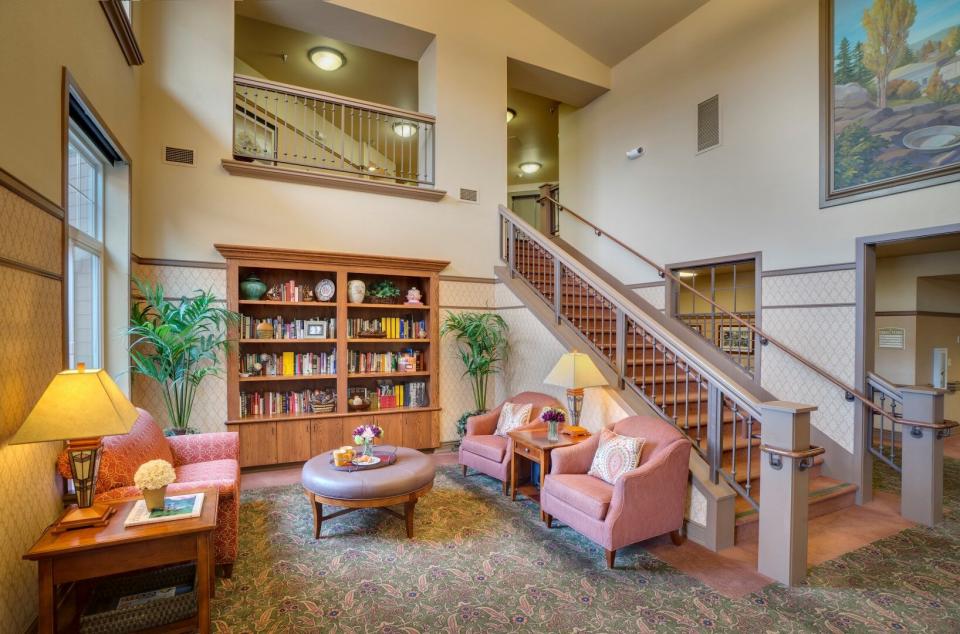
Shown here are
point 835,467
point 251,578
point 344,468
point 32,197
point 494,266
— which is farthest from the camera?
point 494,266

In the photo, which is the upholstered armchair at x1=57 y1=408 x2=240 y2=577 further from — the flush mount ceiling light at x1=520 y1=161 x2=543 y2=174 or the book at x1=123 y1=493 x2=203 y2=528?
the flush mount ceiling light at x1=520 y1=161 x2=543 y2=174

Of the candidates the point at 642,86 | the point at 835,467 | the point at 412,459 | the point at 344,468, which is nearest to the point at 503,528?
the point at 412,459

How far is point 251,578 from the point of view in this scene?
2.84m

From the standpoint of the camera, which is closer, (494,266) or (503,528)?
(503,528)

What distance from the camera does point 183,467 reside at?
345 cm

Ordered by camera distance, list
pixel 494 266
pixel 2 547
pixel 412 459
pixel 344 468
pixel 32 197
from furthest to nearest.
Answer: pixel 494 266 → pixel 412 459 → pixel 344 468 → pixel 32 197 → pixel 2 547

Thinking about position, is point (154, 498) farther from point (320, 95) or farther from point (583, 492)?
point (320, 95)

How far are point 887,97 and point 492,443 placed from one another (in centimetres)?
481

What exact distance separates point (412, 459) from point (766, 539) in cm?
249

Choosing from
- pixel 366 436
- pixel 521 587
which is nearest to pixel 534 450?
pixel 521 587

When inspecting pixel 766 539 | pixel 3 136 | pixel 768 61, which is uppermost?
pixel 768 61

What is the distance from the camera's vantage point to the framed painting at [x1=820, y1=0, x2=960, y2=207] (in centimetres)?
383

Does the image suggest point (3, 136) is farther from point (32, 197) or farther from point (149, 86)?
point (149, 86)

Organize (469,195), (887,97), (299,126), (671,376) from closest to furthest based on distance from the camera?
1. (887,97)
2. (671,376)
3. (469,195)
4. (299,126)
